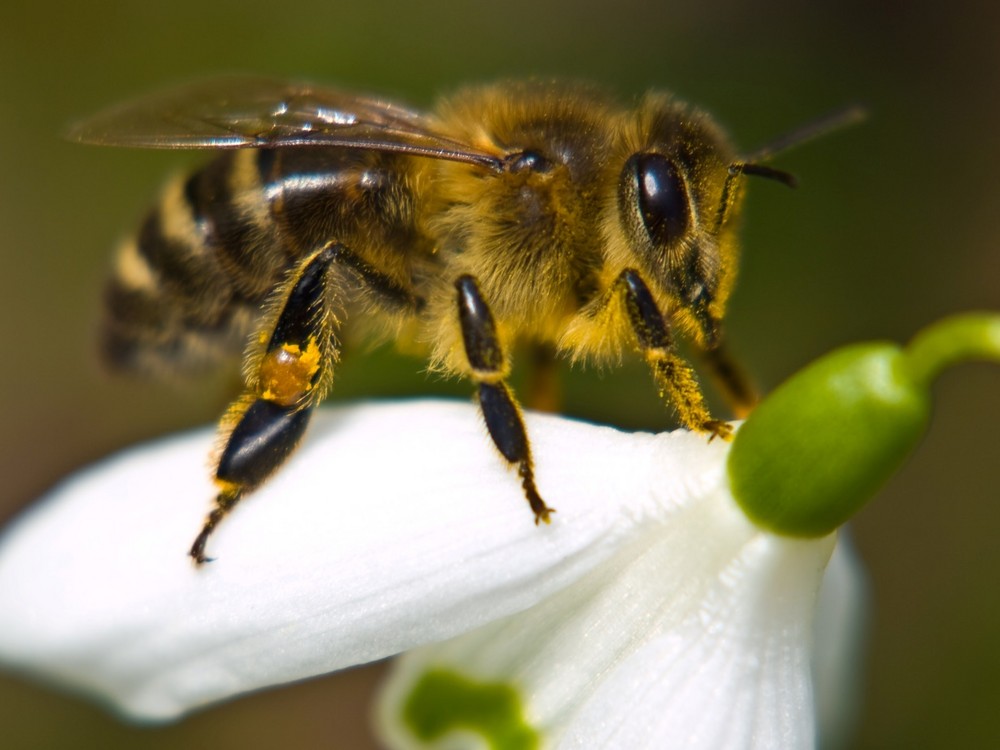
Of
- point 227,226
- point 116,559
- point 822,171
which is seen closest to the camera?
point 116,559

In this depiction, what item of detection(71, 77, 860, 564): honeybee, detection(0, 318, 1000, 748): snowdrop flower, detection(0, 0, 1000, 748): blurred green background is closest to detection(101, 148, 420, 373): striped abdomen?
detection(71, 77, 860, 564): honeybee

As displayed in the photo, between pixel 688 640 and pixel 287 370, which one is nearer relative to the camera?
pixel 688 640

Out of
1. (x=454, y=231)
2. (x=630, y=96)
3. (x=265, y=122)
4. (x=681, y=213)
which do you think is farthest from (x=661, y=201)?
(x=630, y=96)

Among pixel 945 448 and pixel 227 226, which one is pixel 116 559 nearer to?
pixel 227 226

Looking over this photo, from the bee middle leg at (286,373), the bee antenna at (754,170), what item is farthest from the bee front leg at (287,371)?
the bee antenna at (754,170)

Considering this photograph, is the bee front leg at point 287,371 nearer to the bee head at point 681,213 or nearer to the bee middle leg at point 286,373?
the bee middle leg at point 286,373

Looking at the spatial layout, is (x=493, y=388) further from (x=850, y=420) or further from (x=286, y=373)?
(x=850, y=420)

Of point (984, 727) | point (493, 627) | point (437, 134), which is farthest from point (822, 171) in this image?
point (493, 627)
